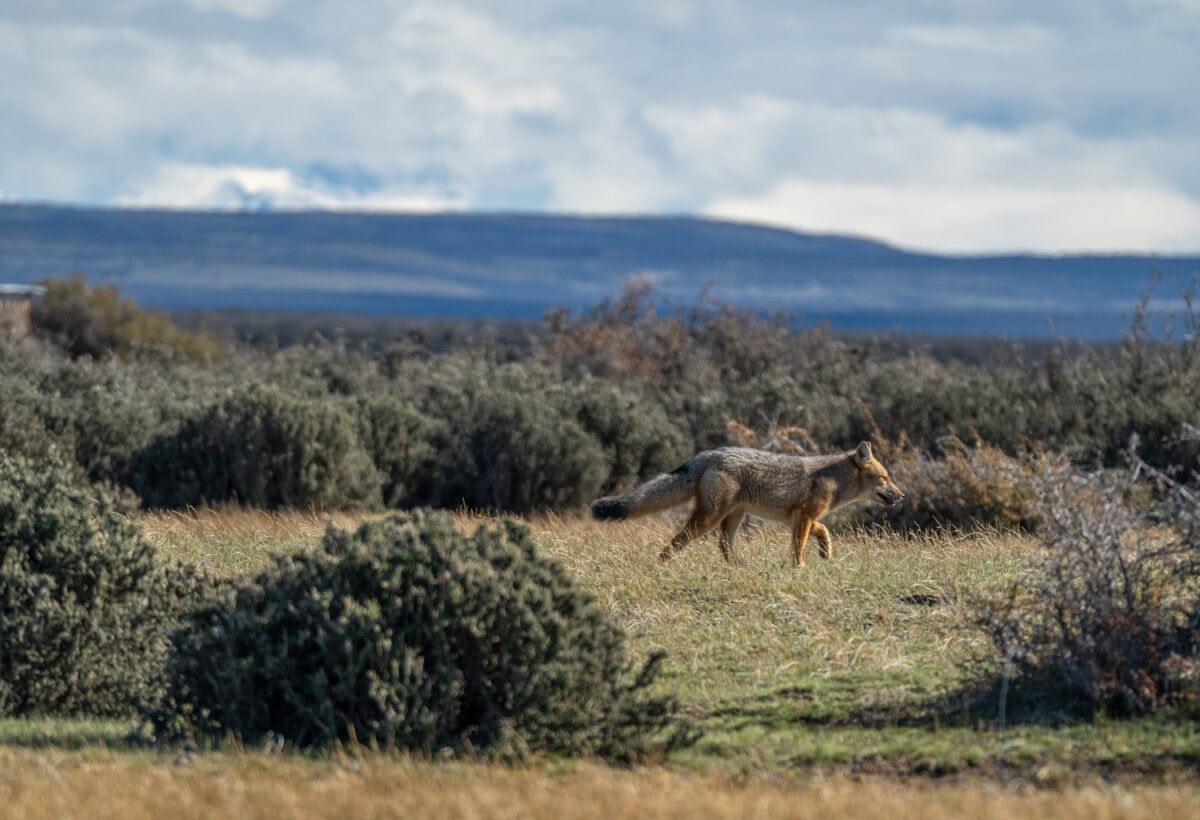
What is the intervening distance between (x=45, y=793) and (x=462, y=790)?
151 cm

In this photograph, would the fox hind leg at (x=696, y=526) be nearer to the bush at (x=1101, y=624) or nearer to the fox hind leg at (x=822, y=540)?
the fox hind leg at (x=822, y=540)

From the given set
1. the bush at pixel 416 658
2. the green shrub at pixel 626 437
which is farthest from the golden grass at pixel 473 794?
the green shrub at pixel 626 437

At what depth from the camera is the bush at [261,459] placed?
18469 millimetres

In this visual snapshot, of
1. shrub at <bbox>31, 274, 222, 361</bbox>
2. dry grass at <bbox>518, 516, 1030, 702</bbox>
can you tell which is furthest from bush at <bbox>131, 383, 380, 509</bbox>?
Answer: shrub at <bbox>31, 274, 222, 361</bbox>

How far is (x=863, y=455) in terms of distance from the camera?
12266 millimetres

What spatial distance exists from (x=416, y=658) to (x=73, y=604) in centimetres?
252

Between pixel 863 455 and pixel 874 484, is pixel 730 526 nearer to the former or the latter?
pixel 863 455

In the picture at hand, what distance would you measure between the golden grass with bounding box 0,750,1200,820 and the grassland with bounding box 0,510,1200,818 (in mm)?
12

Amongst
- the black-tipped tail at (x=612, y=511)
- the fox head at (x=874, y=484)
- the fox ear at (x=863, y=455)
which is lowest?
the black-tipped tail at (x=612, y=511)

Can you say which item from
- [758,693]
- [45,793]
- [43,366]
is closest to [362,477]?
[43,366]

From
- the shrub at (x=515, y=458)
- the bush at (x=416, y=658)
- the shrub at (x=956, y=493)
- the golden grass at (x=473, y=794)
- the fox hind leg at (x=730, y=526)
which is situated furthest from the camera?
the shrub at (x=515, y=458)

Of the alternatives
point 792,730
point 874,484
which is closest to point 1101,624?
point 792,730

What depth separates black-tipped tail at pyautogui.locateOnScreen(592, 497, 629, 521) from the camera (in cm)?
1108

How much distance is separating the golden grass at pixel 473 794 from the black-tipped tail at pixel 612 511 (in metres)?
4.46
